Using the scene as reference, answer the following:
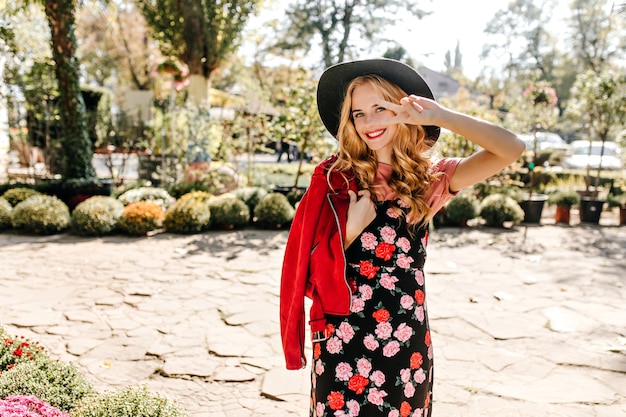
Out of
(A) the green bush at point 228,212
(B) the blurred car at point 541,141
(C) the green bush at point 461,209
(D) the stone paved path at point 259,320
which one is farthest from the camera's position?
(B) the blurred car at point 541,141

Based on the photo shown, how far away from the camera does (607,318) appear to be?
15.3 feet

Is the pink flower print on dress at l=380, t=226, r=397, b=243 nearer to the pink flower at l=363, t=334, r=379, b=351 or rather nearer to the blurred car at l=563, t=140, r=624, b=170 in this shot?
the pink flower at l=363, t=334, r=379, b=351

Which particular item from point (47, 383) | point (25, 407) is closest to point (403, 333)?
point (25, 407)

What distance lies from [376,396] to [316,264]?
0.49 metres

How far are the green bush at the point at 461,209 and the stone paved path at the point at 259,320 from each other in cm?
162

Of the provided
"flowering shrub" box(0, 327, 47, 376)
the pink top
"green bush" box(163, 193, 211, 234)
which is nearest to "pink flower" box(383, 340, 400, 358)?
the pink top

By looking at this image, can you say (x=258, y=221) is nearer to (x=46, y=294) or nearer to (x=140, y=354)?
(x=46, y=294)

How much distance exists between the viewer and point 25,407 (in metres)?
1.88

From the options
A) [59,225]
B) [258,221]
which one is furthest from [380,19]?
[59,225]

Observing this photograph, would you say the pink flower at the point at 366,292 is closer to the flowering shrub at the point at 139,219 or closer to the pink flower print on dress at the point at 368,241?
the pink flower print on dress at the point at 368,241

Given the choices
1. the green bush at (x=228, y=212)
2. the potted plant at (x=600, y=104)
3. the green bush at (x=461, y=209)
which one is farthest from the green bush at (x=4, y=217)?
the potted plant at (x=600, y=104)

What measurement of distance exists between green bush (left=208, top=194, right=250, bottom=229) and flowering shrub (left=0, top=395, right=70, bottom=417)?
21.6ft

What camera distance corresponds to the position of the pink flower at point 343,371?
1.64 m

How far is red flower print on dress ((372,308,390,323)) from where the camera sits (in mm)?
1650
